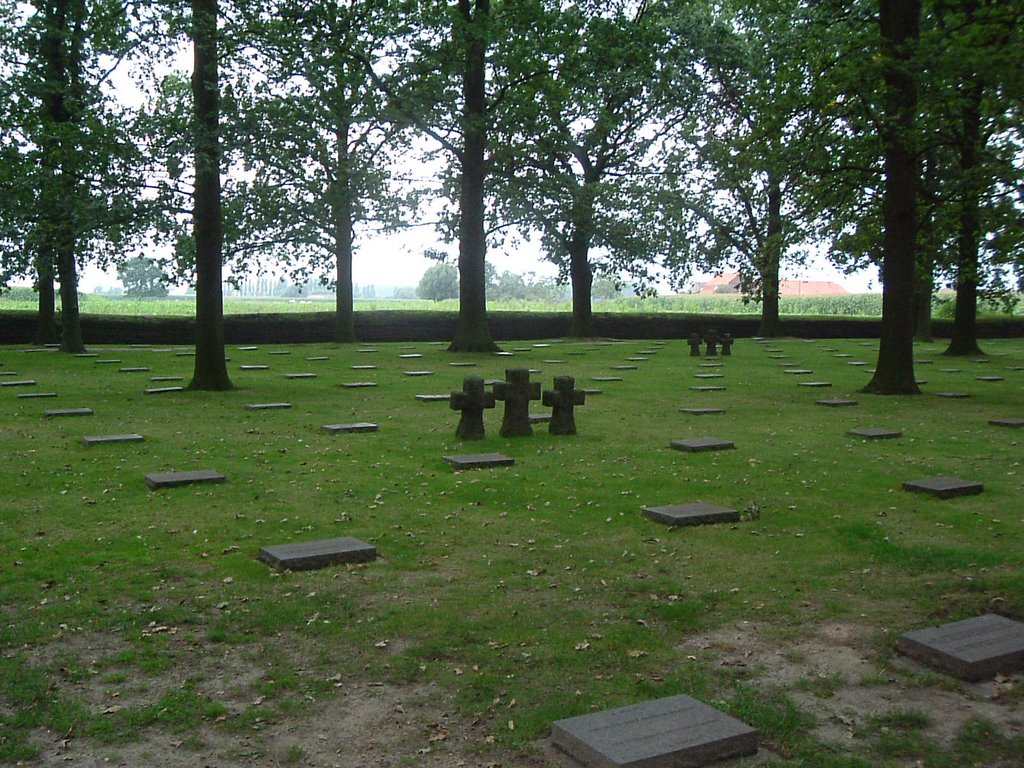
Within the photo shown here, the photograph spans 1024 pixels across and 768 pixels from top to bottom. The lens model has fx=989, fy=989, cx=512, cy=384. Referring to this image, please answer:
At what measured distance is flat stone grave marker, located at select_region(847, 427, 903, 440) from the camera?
11742 mm

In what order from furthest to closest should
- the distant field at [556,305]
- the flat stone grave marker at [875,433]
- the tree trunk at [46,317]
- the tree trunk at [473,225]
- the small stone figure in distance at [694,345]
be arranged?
1. the distant field at [556,305]
2. the tree trunk at [46,317]
3. the small stone figure in distance at [694,345]
4. the tree trunk at [473,225]
5. the flat stone grave marker at [875,433]

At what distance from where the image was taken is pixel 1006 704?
13.4 ft

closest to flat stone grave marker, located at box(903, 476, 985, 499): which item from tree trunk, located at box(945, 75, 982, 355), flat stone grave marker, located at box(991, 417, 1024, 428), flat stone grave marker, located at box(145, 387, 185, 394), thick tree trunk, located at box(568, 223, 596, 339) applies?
tree trunk, located at box(945, 75, 982, 355)

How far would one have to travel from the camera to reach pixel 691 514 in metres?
7.33

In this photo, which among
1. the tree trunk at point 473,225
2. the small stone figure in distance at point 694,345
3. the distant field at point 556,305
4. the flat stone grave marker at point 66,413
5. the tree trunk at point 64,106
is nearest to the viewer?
the flat stone grave marker at point 66,413

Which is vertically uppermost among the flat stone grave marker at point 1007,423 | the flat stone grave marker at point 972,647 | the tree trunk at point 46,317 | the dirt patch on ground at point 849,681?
the tree trunk at point 46,317

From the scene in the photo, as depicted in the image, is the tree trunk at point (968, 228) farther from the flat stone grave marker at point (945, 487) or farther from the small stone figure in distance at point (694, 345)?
the small stone figure in distance at point (694, 345)

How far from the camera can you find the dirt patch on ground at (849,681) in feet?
12.9

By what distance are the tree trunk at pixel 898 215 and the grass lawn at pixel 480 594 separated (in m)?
5.09

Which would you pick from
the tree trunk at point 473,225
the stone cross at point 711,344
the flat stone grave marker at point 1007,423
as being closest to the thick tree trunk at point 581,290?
the stone cross at point 711,344

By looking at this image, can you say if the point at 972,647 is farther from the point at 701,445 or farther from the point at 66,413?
the point at 66,413

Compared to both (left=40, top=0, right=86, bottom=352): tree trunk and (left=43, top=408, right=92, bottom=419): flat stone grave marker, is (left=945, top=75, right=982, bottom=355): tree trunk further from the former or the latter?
(left=40, top=0, right=86, bottom=352): tree trunk

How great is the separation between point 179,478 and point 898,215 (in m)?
12.6

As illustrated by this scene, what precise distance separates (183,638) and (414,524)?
2596mm
